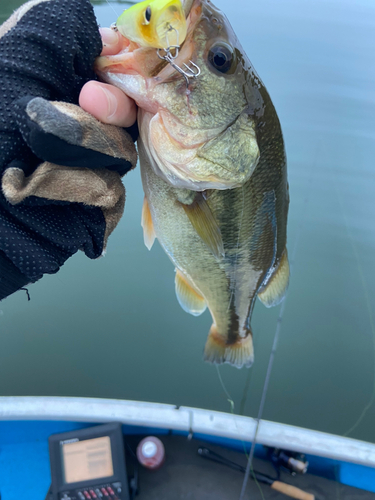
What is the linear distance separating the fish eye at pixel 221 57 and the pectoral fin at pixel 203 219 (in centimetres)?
40

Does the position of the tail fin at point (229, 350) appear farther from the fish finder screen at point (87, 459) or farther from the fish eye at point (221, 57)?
the fish eye at point (221, 57)

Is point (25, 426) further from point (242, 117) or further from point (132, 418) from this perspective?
point (242, 117)

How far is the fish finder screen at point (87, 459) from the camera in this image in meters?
1.56

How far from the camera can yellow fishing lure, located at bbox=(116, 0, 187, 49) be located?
74 centimetres

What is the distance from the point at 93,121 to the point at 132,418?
149 centimetres

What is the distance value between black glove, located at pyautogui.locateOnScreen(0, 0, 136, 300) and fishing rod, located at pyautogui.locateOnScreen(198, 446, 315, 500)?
143 cm

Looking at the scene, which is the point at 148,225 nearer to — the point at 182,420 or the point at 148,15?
the point at 148,15

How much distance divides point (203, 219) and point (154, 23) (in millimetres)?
596

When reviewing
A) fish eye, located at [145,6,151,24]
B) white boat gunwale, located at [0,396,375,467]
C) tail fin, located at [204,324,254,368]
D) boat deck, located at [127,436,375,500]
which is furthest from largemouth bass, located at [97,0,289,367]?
boat deck, located at [127,436,375,500]

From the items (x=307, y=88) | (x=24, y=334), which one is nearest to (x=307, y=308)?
(x=24, y=334)

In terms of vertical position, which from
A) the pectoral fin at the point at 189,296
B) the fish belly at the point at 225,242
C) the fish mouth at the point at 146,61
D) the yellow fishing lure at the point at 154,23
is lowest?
the pectoral fin at the point at 189,296

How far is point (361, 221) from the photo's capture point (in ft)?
11.1

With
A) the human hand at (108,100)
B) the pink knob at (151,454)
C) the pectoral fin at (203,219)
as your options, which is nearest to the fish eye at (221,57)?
the human hand at (108,100)

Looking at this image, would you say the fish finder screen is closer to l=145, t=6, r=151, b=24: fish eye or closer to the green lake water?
the green lake water
